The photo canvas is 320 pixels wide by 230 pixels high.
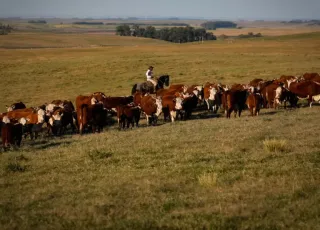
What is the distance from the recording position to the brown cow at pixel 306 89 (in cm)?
2077

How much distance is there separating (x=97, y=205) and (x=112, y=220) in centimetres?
77

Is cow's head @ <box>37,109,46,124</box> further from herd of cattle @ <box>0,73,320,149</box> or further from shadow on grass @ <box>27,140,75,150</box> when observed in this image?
shadow on grass @ <box>27,140,75,150</box>

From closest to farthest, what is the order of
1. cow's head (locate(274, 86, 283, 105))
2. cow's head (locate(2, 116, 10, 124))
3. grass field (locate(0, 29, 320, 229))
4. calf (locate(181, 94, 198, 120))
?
grass field (locate(0, 29, 320, 229)) → cow's head (locate(2, 116, 10, 124)) → calf (locate(181, 94, 198, 120)) → cow's head (locate(274, 86, 283, 105))

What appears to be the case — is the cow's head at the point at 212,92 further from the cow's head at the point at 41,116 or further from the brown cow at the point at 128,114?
the cow's head at the point at 41,116

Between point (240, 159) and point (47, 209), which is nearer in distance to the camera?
point (47, 209)

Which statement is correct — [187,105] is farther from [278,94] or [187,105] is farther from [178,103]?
[278,94]

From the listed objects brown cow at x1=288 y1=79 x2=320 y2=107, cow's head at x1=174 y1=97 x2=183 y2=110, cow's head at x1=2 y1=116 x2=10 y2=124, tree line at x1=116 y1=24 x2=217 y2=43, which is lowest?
tree line at x1=116 y1=24 x2=217 y2=43

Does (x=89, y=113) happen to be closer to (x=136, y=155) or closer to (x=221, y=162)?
(x=136, y=155)

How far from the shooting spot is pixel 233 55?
184 feet

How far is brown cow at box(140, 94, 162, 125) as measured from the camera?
19156 millimetres

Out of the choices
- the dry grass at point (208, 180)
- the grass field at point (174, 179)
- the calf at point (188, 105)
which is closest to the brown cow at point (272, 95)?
the grass field at point (174, 179)

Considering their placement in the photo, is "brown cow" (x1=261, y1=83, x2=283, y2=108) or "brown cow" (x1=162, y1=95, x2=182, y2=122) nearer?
"brown cow" (x1=162, y1=95, x2=182, y2=122)

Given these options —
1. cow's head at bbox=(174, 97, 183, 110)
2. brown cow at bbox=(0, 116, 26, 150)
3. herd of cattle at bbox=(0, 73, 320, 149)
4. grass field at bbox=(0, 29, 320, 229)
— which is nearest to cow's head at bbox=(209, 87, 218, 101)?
herd of cattle at bbox=(0, 73, 320, 149)

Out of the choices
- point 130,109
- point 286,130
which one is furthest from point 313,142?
point 130,109
